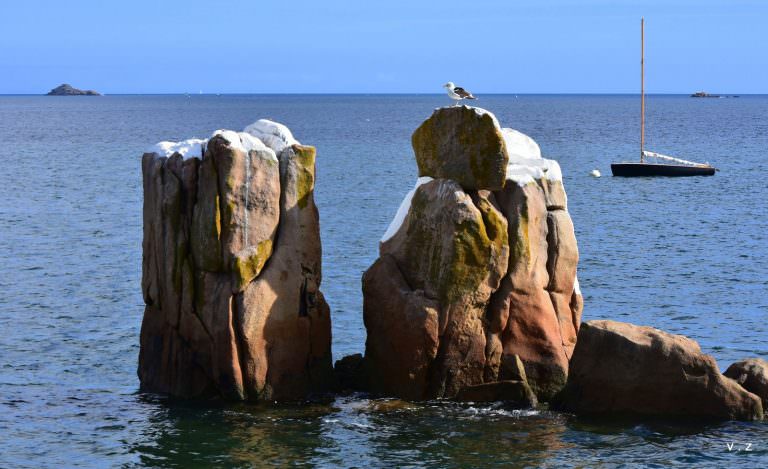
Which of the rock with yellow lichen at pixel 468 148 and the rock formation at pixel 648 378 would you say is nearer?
the rock formation at pixel 648 378

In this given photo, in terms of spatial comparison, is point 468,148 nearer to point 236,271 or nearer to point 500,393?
point 500,393

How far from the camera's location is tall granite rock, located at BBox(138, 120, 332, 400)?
24.3 m

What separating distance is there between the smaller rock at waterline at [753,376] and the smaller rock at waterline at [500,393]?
4.23 metres

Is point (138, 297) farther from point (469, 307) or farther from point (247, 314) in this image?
point (469, 307)

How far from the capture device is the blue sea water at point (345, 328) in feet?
71.2

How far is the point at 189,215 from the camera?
24891 mm

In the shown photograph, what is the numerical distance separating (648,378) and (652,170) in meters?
59.9

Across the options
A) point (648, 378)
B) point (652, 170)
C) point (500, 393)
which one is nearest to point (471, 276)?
point (500, 393)

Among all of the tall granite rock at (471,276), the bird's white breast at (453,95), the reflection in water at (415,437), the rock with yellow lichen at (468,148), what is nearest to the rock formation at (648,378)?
the reflection in water at (415,437)

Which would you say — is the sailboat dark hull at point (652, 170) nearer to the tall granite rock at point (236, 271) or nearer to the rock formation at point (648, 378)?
the tall granite rock at point (236, 271)

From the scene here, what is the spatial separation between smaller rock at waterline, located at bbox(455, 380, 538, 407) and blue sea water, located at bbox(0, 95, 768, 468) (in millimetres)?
408

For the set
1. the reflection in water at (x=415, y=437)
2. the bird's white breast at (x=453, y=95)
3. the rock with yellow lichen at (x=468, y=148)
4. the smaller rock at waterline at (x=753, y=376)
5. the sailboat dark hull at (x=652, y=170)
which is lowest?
the reflection in water at (x=415, y=437)

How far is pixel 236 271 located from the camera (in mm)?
24297

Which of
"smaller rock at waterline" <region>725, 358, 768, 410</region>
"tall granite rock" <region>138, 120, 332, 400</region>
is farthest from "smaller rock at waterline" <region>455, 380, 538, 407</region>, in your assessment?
Answer: "smaller rock at waterline" <region>725, 358, 768, 410</region>
